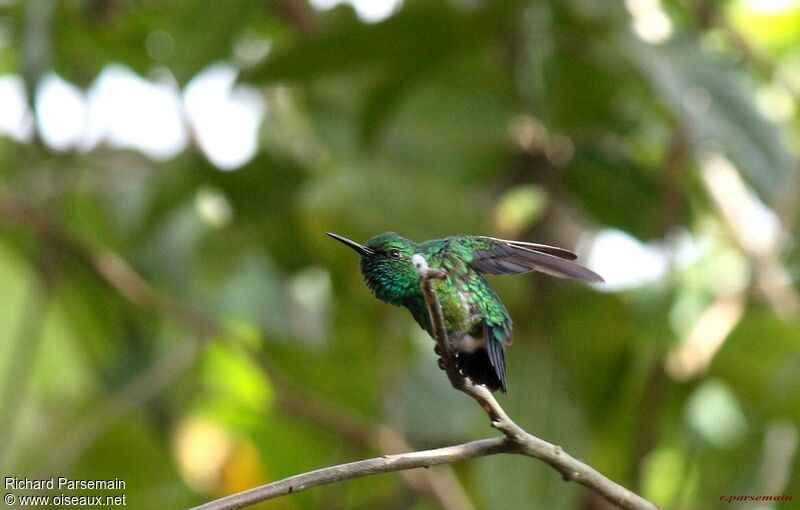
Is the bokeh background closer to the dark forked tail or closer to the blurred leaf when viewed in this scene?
the blurred leaf

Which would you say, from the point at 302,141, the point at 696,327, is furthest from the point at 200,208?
the point at 696,327

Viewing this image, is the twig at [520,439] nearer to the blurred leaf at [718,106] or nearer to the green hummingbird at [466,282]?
the green hummingbird at [466,282]

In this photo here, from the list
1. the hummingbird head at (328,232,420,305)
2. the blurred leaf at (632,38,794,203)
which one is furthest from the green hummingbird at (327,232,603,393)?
the blurred leaf at (632,38,794,203)

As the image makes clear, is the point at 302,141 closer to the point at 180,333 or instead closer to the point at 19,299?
the point at 180,333

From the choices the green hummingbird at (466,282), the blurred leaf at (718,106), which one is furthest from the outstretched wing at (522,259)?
the blurred leaf at (718,106)

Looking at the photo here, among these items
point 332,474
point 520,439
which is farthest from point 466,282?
point 332,474

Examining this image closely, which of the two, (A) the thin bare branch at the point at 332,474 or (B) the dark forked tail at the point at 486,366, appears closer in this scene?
(A) the thin bare branch at the point at 332,474
